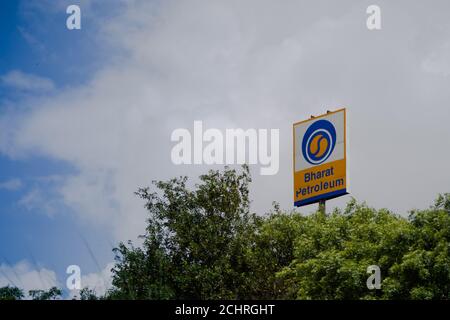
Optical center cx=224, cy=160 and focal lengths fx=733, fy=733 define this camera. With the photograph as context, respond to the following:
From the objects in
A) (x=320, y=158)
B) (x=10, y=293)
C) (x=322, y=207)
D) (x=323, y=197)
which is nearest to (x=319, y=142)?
(x=320, y=158)

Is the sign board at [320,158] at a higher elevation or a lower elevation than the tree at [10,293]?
higher

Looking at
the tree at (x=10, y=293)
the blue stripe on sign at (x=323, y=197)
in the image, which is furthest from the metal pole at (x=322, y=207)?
the tree at (x=10, y=293)

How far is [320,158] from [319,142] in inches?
37.4

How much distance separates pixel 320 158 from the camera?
4022 cm

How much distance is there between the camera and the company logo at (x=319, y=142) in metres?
39.9

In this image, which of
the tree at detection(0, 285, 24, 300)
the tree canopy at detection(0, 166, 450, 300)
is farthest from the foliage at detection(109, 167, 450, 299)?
the tree at detection(0, 285, 24, 300)

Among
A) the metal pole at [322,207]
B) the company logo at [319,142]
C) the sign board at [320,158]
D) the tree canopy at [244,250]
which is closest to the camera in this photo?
the tree canopy at [244,250]

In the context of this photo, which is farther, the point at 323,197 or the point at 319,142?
the point at 319,142

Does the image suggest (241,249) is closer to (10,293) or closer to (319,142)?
(319,142)

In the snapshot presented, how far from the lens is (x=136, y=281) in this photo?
3712 centimetres

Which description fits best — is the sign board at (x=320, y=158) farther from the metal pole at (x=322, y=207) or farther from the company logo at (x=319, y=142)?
the metal pole at (x=322, y=207)

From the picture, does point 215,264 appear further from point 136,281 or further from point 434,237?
point 434,237
